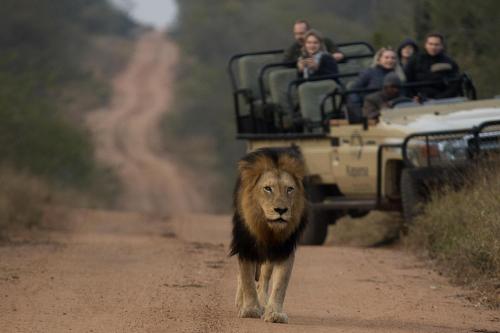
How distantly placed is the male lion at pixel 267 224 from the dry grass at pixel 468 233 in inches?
74.6

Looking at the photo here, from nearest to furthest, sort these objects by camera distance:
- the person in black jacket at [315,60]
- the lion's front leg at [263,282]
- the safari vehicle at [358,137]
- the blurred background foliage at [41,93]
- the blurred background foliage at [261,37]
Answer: the lion's front leg at [263,282] < the safari vehicle at [358,137] < the person in black jacket at [315,60] < the blurred background foliage at [261,37] < the blurred background foliage at [41,93]

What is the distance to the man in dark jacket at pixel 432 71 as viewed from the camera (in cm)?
1507

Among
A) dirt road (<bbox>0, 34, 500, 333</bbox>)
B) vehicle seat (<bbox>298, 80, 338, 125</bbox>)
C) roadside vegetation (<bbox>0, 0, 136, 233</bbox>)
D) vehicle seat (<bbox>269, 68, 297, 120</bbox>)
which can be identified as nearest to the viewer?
dirt road (<bbox>0, 34, 500, 333</bbox>)

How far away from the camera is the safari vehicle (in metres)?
12.8

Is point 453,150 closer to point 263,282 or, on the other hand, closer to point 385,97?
point 385,97

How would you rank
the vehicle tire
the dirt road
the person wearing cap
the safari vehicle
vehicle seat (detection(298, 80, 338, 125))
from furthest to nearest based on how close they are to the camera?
vehicle seat (detection(298, 80, 338, 125)) → the vehicle tire → the person wearing cap → the safari vehicle → the dirt road

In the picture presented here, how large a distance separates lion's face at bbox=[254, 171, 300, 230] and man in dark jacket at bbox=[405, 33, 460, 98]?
7.06 meters

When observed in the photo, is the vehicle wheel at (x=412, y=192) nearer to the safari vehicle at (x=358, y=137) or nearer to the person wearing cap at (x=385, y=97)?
the safari vehicle at (x=358, y=137)

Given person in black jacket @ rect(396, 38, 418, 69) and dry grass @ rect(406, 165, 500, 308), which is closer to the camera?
dry grass @ rect(406, 165, 500, 308)

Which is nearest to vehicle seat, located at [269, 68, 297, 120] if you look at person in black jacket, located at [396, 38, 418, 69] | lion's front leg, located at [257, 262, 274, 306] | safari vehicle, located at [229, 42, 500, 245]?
safari vehicle, located at [229, 42, 500, 245]

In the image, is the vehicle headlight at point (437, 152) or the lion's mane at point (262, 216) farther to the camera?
the vehicle headlight at point (437, 152)

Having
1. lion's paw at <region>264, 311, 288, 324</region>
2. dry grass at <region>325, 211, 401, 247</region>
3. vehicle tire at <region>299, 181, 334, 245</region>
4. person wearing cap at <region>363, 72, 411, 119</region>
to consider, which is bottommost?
dry grass at <region>325, 211, 401, 247</region>

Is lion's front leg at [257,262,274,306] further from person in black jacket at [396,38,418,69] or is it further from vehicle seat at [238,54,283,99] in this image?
vehicle seat at [238,54,283,99]

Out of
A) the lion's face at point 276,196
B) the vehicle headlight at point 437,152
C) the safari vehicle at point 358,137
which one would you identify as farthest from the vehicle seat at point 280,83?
the lion's face at point 276,196
